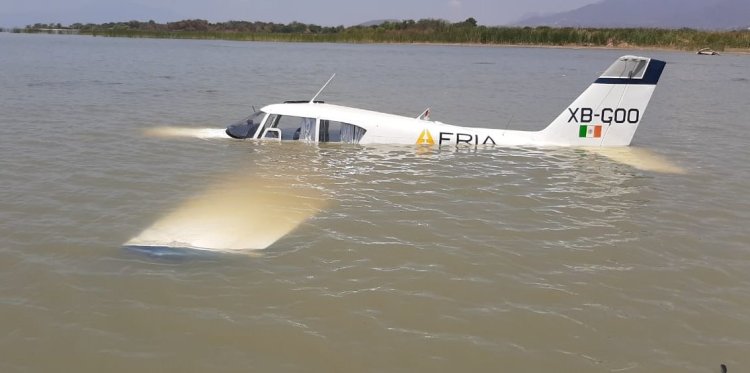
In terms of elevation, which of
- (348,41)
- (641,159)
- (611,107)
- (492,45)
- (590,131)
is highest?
(348,41)

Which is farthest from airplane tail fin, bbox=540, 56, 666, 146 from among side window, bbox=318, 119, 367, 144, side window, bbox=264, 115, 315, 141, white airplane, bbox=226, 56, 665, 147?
side window, bbox=264, 115, 315, 141

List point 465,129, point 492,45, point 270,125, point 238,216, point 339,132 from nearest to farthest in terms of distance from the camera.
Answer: point 238,216 < point 270,125 < point 339,132 < point 465,129 < point 492,45

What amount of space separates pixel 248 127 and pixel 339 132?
2.10m

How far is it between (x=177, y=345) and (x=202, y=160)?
24.1ft

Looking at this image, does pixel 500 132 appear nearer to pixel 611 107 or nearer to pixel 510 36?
pixel 611 107

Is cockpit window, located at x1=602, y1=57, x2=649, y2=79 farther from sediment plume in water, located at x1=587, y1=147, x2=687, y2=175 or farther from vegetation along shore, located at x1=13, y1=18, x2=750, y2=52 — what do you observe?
vegetation along shore, located at x1=13, y1=18, x2=750, y2=52

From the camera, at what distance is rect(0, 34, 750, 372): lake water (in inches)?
196

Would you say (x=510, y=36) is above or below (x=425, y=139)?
above

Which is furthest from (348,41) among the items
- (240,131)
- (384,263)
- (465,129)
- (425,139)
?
(384,263)

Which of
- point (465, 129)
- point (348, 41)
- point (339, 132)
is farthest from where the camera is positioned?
point (348, 41)

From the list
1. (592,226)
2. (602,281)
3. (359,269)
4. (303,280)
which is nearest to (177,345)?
(303,280)

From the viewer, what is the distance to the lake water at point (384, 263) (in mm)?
4969

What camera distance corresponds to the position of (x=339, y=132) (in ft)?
43.4

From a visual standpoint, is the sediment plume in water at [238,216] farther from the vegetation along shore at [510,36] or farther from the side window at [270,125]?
the vegetation along shore at [510,36]
